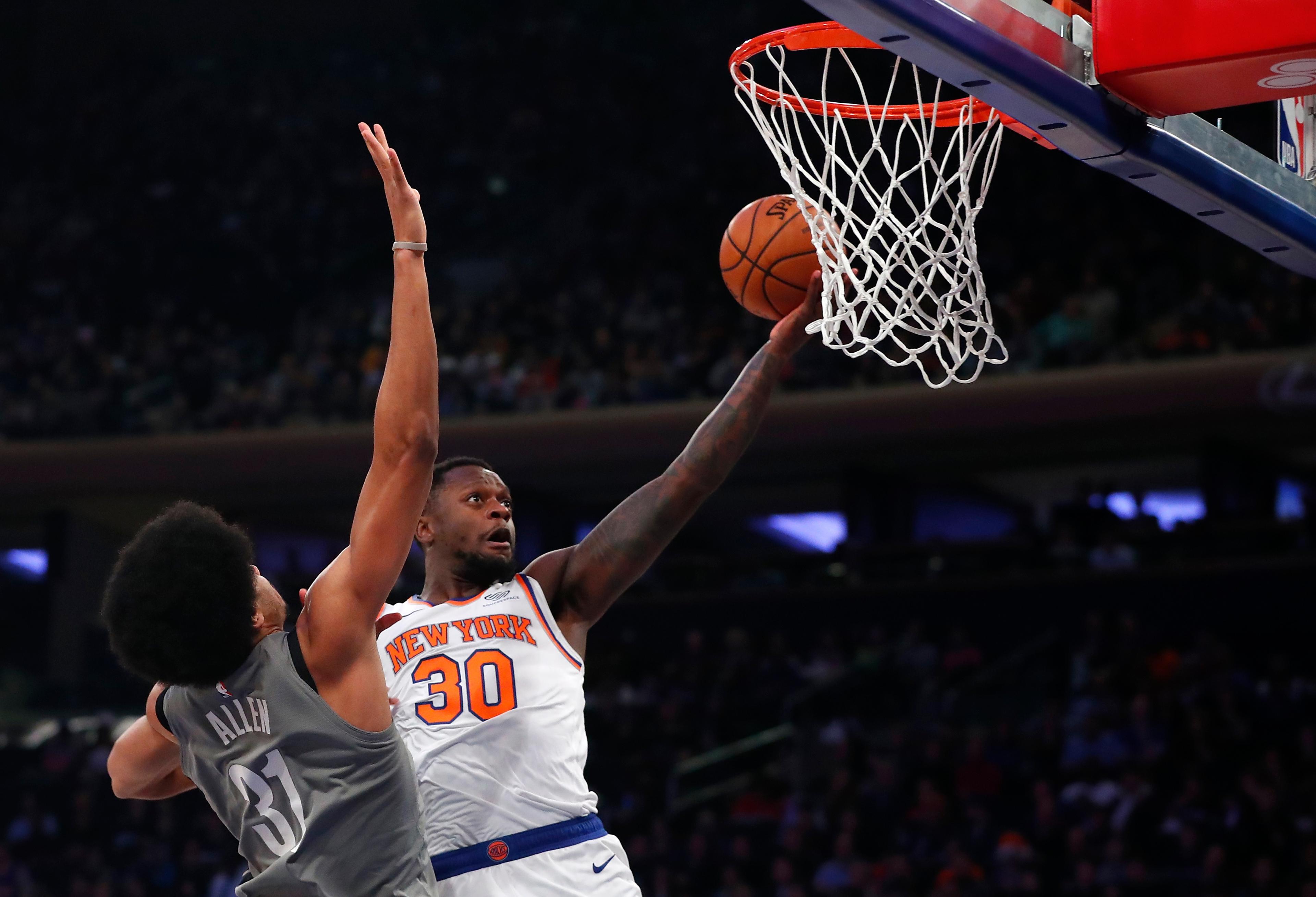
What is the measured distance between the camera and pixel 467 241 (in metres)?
19.3

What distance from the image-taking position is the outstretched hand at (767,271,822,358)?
3771 millimetres

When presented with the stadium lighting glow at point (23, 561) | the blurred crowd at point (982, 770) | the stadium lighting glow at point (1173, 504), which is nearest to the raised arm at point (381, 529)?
the blurred crowd at point (982, 770)

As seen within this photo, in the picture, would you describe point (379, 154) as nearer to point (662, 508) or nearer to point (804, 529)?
point (662, 508)

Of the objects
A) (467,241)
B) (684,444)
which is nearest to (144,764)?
(684,444)

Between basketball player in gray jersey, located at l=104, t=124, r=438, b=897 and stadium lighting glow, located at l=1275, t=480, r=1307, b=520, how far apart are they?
13.4 meters

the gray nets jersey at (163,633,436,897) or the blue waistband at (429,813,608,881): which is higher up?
the gray nets jersey at (163,633,436,897)

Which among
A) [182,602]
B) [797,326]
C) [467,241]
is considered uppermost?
[467,241]

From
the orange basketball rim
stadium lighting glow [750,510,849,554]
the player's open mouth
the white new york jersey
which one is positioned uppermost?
the orange basketball rim

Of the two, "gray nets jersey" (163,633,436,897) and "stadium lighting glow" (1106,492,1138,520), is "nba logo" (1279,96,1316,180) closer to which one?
"gray nets jersey" (163,633,436,897)

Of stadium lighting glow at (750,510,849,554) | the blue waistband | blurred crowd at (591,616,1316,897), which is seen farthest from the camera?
stadium lighting glow at (750,510,849,554)

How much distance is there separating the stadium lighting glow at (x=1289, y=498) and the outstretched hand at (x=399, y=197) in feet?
43.7

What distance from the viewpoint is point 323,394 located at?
1536 cm

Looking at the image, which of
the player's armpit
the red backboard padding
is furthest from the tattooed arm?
the player's armpit

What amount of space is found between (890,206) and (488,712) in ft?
5.75
